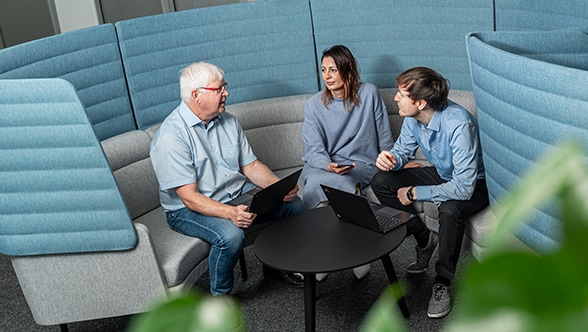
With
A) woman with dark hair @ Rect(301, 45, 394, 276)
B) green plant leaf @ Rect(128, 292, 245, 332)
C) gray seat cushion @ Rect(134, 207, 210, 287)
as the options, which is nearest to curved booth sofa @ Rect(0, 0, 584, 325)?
gray seat cushion @ Rect(134, 207, 210, 287)

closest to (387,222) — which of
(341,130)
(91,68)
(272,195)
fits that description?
(272,195)

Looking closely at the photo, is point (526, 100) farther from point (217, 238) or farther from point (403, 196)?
point (217, 238)

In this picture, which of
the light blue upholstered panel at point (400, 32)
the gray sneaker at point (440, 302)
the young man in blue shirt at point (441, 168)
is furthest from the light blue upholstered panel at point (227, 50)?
the gray sneaker at point (440, 302)

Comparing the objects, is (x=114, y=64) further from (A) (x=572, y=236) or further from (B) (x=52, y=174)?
(A) (x=572, y=236)

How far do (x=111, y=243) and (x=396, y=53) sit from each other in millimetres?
1778

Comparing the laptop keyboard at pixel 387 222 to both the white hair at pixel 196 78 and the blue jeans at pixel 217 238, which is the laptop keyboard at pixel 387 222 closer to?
the blue jeans at pixel 217 238

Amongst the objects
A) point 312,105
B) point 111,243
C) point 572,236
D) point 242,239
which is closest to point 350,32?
Result: point 312,105

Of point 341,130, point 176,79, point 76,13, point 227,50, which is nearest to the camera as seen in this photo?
point 341,130

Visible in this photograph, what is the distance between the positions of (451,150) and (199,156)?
1.02 metres

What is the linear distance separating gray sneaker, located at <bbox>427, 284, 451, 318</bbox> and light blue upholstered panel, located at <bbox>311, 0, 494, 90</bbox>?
1.17m

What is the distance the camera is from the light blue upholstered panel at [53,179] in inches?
97.0

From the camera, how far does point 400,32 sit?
3.68 m

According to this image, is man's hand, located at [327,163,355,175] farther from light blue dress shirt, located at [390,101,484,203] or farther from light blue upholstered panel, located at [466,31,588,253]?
light blue upholstered panel, located at [466,31,588,253]

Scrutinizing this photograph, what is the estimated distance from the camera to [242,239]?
2.95m
